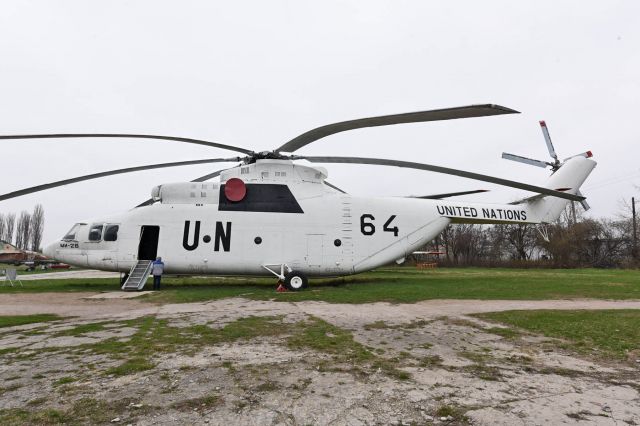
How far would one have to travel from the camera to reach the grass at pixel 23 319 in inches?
285

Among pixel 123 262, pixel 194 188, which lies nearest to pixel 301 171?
pixel 194 188

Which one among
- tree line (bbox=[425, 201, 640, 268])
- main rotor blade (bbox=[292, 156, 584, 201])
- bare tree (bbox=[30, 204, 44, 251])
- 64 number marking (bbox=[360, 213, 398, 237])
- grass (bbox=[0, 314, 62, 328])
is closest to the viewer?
grass (bbox=[0, 314, 62, 328])

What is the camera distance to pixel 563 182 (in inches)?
660

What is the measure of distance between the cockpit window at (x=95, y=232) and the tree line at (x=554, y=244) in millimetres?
39271

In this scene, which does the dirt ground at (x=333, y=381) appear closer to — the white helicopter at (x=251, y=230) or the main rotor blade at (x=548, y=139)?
the white helicopter at (x=251, y=230)

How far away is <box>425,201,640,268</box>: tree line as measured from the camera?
158ft

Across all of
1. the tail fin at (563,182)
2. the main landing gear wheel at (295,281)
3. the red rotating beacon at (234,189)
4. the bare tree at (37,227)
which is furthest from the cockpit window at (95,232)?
the bare tree at (37,227)

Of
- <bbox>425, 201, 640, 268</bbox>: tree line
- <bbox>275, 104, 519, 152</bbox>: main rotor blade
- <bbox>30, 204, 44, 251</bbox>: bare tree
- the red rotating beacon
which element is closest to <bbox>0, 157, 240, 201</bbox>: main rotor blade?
the red rotating beacon

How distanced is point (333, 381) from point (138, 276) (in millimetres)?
12450

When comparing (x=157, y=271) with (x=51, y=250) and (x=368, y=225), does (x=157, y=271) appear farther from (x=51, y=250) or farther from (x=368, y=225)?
(x=368, y=225)

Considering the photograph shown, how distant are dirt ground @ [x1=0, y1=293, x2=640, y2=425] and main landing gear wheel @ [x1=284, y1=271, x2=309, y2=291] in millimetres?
7471

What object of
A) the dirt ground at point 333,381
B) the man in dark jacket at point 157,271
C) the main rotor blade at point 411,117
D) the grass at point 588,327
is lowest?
the dirt ground at point 333,381

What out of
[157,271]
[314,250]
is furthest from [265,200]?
[157,271]

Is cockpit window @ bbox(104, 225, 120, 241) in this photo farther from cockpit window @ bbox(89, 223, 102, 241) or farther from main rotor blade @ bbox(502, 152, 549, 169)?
main rotor blade @ bbox(502, 152, 549, 169)
